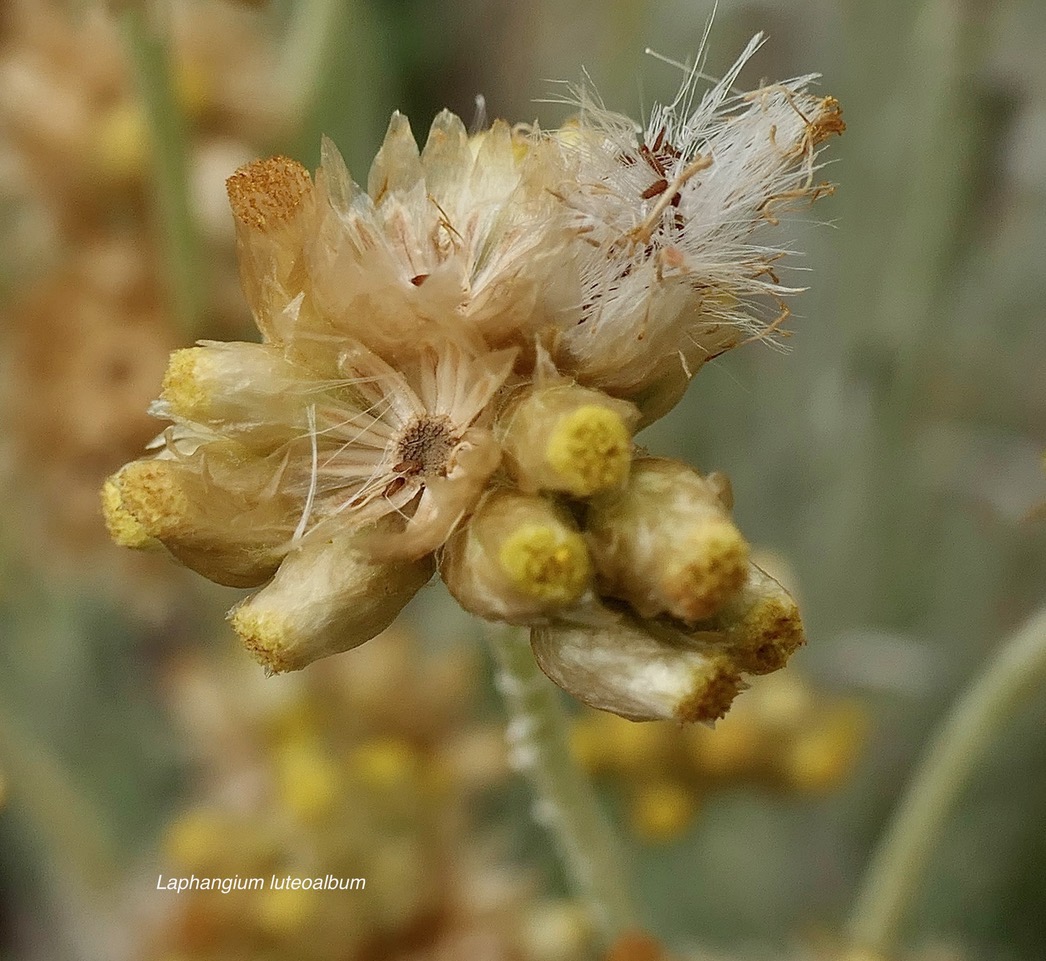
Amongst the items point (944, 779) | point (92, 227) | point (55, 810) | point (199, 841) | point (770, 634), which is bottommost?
point (55, 810)

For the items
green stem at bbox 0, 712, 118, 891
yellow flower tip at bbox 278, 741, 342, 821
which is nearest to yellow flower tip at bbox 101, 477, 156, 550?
yellow flower tip at bbox 278, 741, 342, 821

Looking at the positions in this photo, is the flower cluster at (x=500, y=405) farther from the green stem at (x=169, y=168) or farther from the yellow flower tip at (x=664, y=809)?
the yellow flower tip at (x=664, y=809)

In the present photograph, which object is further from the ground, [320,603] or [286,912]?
[320,603]

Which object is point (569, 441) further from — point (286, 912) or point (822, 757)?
point (822, 757)

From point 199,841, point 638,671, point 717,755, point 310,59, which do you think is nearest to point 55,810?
point 199,841

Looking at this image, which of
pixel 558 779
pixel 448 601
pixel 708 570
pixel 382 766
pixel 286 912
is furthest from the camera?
pixel 448 601

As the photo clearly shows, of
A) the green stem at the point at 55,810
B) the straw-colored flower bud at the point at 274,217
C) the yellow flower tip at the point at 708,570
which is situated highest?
the straw-colored flower bud at the point at 274,217

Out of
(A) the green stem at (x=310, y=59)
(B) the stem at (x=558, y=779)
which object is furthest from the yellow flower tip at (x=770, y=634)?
(A) the green stem at (x=310, y=59)

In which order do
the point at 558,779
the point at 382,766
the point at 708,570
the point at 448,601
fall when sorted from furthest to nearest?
the point at 448,601 → the point at 382,766 → the point at 558,779 → the point at 708,570
